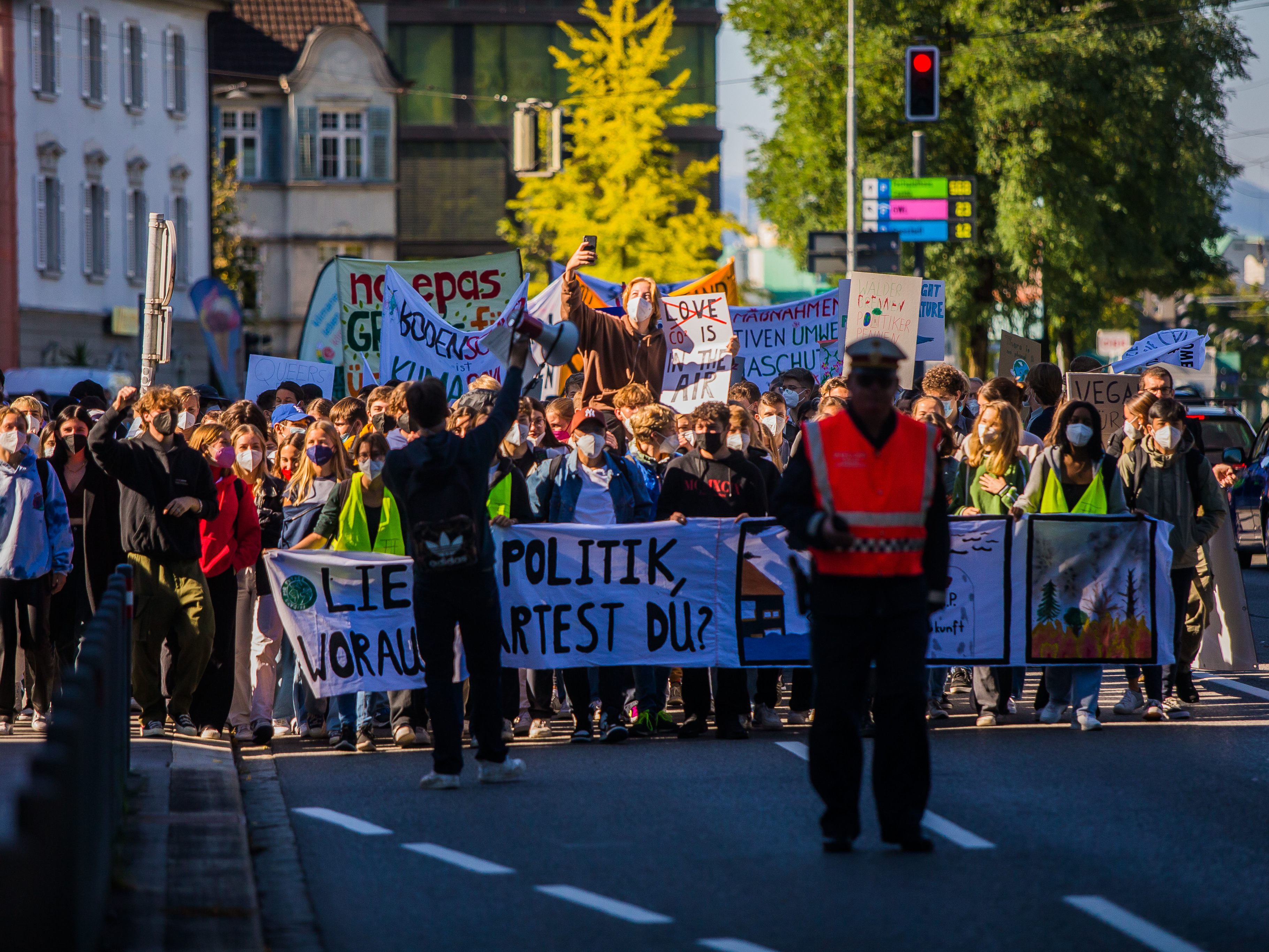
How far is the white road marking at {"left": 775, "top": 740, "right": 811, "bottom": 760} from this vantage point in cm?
1040

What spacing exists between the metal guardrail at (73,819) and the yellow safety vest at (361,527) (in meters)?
3.41

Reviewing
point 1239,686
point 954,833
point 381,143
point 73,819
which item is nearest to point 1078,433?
point 1239,686

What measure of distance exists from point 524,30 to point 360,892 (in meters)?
64.0

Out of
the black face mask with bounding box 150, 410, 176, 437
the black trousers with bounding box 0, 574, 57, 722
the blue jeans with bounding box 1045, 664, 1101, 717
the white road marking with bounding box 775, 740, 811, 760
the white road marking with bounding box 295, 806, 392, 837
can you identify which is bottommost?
the white road marking with bounding box 295, 806, 392, 837

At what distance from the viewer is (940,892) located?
7.07 m

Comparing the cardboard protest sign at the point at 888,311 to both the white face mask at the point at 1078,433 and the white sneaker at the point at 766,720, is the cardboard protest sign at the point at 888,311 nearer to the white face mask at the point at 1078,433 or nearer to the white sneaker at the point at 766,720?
the white face mask at the point at 1078,433

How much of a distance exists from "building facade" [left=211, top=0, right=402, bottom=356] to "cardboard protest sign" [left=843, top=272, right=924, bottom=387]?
46.4 meters

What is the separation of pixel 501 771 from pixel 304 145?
5598 centimetres

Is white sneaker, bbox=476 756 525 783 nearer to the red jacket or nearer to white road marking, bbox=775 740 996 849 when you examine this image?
white road marking, bbox=775 740 996 849

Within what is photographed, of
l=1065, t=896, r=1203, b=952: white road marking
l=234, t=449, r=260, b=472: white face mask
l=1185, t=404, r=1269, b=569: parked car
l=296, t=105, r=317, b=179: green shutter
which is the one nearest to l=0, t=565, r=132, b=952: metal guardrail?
l=1065, t=896, r=1203, b=952: white road marking

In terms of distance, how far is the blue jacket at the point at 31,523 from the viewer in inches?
448

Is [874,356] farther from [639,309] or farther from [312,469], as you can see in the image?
[639,309]

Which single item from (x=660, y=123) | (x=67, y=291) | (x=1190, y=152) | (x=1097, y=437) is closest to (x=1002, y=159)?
(x=1190, y=152)

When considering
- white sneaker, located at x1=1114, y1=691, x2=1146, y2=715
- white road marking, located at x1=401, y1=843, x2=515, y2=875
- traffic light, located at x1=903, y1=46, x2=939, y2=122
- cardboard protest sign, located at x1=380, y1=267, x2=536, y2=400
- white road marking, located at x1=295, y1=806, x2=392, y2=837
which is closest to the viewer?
white road marking, located at x1=401, y1=843, x2=515, y2=875
